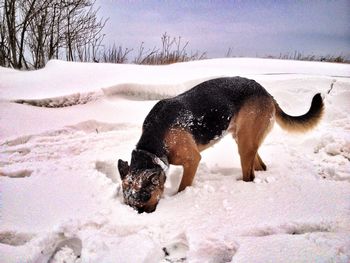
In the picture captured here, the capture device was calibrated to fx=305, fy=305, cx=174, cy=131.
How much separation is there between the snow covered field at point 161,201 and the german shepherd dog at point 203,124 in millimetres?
350

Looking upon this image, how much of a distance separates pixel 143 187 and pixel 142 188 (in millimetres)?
12

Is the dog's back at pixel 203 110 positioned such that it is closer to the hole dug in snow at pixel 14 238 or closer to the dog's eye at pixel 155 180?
the dog's eye at pixel 155 180

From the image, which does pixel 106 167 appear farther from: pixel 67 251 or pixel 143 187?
pixel 67 251

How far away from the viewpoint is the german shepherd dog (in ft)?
9.97

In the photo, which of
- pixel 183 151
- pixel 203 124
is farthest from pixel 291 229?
pixel 203 124

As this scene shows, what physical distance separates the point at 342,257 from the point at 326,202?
0.88 metres

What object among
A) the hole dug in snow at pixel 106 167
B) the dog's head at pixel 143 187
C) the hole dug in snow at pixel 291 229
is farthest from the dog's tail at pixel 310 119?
the hole dug in snow at pixel 106 167

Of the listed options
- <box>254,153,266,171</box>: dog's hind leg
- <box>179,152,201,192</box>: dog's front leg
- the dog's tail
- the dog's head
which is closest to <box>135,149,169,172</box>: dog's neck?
the dog's head

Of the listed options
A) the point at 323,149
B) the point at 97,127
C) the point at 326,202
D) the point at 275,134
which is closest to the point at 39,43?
the point at 97,127

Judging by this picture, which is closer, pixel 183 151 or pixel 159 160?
pixel 159 160

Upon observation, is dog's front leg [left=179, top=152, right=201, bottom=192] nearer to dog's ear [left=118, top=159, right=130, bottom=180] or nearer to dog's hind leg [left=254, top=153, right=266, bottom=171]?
dog's ear [left=118, top=159, right=130, bottom=180]

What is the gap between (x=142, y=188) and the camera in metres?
2.69

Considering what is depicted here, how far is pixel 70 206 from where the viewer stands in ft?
9.50

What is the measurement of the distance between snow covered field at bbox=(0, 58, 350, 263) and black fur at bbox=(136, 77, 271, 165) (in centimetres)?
59
